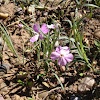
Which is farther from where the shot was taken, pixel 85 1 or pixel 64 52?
pixel 85 1

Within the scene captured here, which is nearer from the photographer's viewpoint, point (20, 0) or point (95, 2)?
point (95, 2)

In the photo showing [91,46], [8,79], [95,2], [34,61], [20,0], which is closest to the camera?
[8,79]

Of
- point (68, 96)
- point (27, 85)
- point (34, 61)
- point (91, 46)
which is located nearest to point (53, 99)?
point (68, 96)

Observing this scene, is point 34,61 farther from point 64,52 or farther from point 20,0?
point 20,0

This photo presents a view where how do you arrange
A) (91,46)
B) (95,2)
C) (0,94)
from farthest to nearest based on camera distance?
(95,2) → (91,46) → (0,94)

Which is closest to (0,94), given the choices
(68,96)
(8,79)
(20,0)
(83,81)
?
(8,79)

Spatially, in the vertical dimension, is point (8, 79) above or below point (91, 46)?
below

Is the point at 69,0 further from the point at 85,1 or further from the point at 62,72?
the point at 62,72

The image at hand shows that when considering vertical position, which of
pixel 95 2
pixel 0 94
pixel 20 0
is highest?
pixel 20 0

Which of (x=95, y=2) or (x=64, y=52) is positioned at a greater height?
(x=95, y=2)
